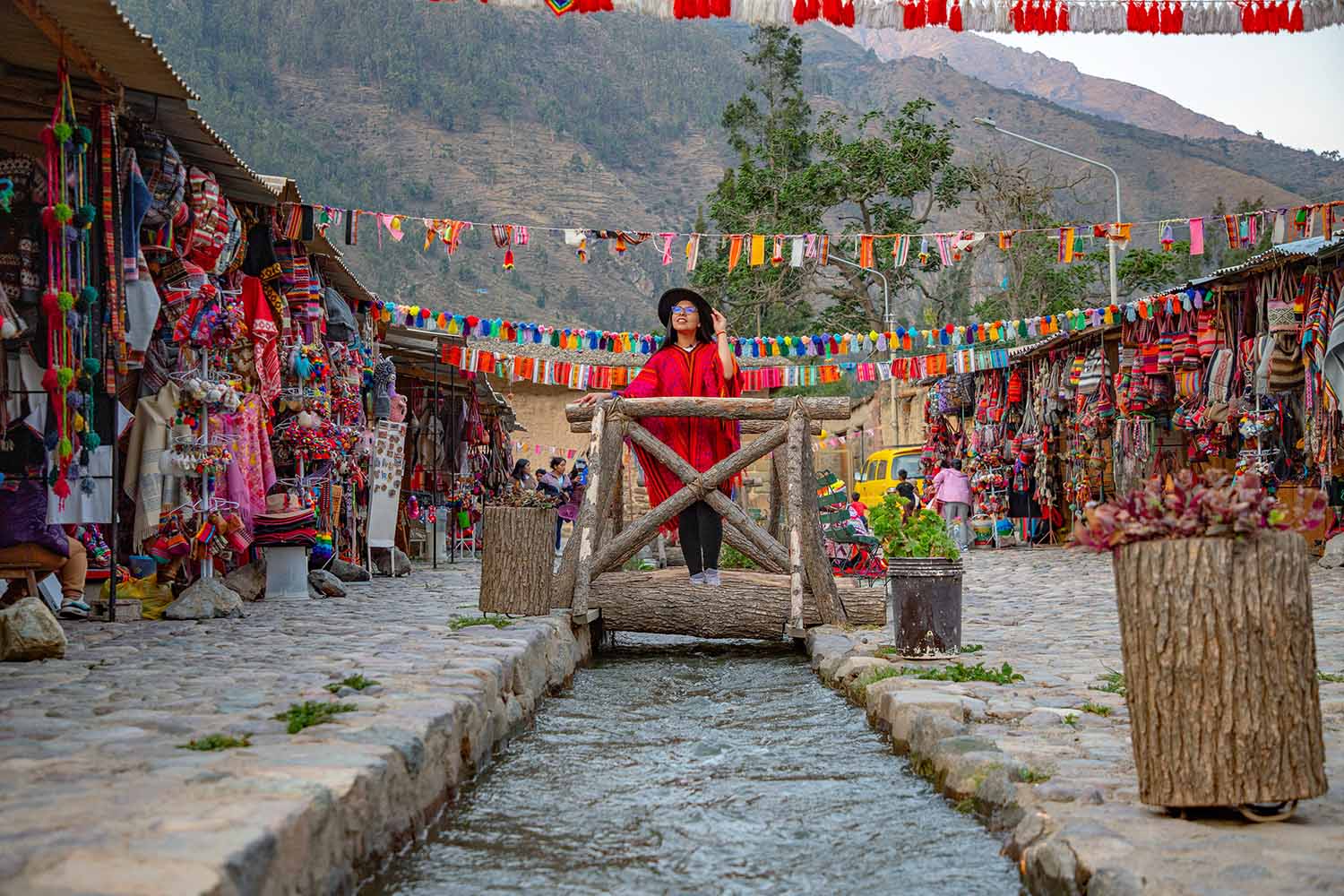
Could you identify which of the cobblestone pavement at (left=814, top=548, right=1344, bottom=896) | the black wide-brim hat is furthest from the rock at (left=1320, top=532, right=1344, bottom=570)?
the black wide-brim hat

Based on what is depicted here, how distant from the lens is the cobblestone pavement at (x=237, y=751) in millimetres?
2711

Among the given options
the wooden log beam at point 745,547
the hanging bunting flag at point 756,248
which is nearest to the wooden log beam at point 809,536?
the wooden log beam at point 745,547

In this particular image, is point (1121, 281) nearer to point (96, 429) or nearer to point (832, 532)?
point (832, 532)

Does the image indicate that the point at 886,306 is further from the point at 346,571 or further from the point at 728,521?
the point at 728,521

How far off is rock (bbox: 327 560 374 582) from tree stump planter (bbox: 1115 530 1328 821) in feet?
35.8

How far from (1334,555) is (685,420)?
938 centimetres

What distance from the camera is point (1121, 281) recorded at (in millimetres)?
37562

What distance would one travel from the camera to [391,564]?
1474 centimetres

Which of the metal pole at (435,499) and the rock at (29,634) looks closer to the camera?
the rock at (29,634)

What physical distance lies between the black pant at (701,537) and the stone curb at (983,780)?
183 centimetres

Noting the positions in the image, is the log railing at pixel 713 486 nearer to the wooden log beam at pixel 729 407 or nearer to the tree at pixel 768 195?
the wooden log beam at pixel 729 407

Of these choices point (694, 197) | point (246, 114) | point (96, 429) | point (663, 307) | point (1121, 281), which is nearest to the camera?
point (96, 429)

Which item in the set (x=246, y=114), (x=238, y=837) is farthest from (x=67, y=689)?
(x=246, y=114)

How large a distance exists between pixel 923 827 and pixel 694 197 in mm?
99614
